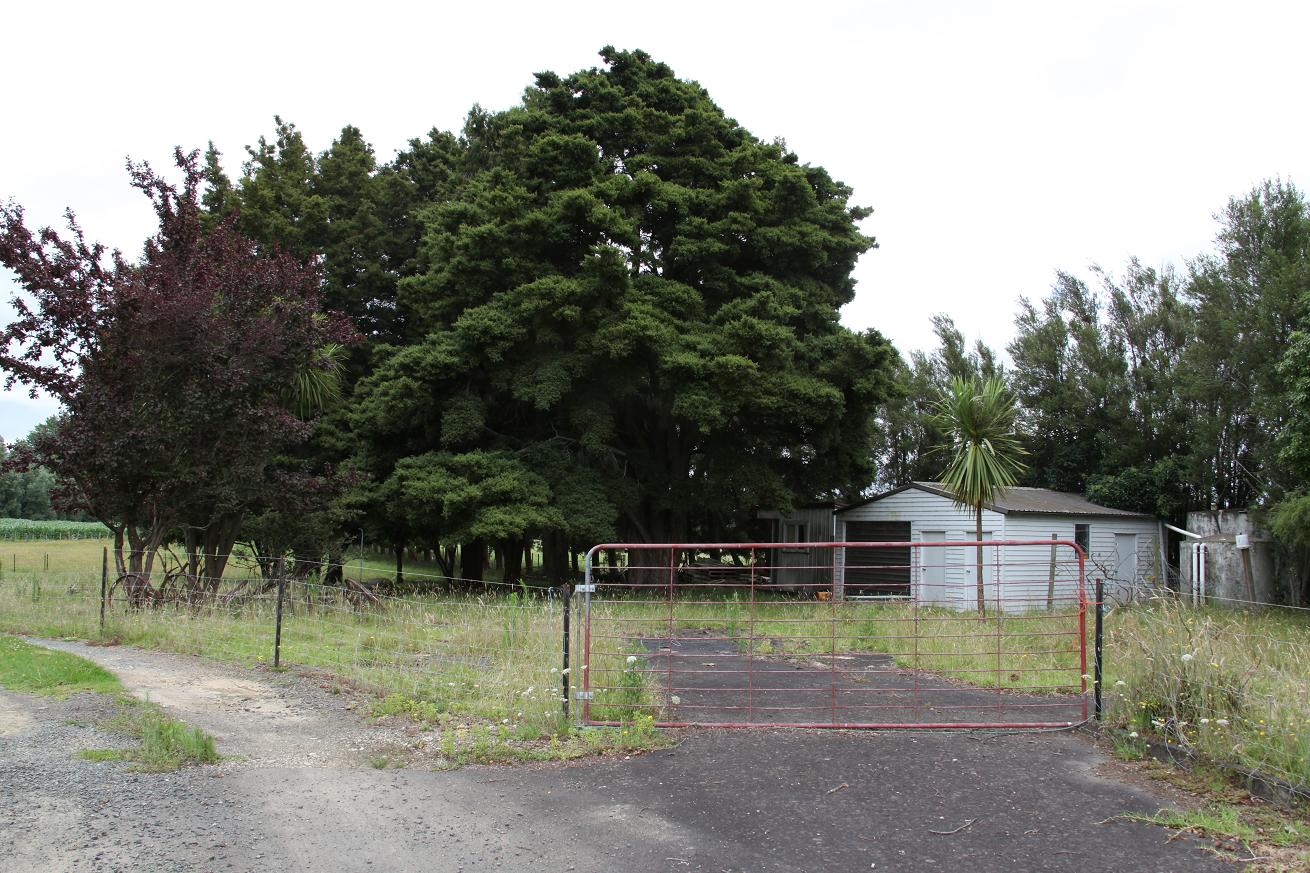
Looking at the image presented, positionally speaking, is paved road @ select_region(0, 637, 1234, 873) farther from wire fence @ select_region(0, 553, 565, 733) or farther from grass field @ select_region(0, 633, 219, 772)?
wire fence @ select_region(0, 553, 565, 733)

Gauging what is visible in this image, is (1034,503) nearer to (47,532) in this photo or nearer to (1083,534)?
(1083,534)

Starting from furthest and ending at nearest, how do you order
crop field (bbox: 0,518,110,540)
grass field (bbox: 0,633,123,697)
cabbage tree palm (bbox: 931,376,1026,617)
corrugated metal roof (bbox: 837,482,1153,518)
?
crop field (bbox: 0,518,110,540) < corrugated metal roof (bbox: 837,482,1153,518) < cabbage tree palm (bbox: 931,376,1026,617) < grass field (bbox: 0,633,123,697)

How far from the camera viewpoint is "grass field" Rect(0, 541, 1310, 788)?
6.25 metres

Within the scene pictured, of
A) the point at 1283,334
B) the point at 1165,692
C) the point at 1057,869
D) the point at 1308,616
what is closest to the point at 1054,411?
the point at 1283,334

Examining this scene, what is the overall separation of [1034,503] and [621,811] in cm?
1990

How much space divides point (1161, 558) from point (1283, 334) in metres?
7.15

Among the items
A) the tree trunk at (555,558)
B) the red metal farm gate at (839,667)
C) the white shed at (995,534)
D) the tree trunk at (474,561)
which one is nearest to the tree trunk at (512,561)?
the tree trunk at (474,561)

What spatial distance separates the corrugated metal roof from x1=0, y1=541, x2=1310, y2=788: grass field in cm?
678

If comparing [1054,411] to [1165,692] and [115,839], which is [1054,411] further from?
[115,839]

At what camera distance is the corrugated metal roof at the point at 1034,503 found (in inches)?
833

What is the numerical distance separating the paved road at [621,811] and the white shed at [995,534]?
42.9ft

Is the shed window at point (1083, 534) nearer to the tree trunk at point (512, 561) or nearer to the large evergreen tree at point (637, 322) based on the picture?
the large evergreen tree at point (637, 322)

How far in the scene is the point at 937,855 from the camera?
15.8 feet

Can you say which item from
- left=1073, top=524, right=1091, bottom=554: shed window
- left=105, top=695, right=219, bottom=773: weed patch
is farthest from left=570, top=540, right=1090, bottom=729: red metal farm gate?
left=1073, top=524, right=1091, bottom=554: shed window
